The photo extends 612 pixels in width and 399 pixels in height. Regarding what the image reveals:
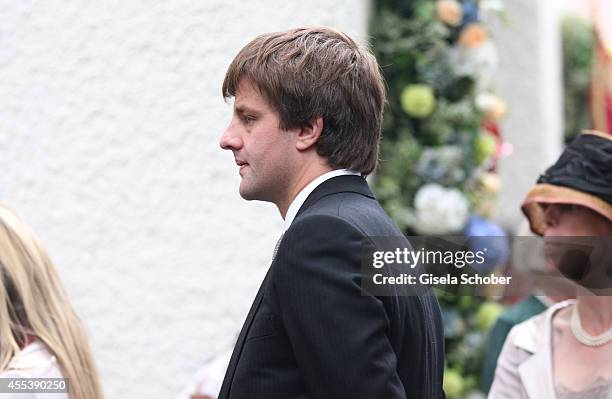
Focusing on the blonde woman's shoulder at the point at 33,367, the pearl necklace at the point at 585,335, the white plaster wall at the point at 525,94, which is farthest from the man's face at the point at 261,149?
the white plaster wall at the point at 525,94

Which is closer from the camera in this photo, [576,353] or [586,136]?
[576,353]

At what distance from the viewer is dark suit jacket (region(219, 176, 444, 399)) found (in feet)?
6.74

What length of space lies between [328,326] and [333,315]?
0.08 ft

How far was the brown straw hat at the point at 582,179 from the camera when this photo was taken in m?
2.83

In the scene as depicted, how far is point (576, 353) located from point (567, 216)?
369 mm

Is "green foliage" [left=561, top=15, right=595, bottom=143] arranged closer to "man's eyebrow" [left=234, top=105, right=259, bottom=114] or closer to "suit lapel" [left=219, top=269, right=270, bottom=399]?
"man's eyebrow" [left=234, top=105, right=259, bottom=114]

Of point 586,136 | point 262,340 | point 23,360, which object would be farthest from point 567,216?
point 23,360

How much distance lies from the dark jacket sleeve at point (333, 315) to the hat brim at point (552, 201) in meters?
0.93

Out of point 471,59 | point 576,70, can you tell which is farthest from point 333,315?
point 576,70

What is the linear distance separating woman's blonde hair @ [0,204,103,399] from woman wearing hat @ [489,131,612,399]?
111 cm

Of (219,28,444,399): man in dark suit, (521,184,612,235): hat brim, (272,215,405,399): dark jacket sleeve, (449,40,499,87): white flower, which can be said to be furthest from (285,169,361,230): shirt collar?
(449,40,499,87): white flower

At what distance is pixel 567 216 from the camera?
9.46 feet

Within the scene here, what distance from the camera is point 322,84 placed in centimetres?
229

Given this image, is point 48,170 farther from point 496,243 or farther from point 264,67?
point 264,67
